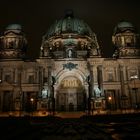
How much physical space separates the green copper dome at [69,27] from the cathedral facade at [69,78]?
8352 millimetres

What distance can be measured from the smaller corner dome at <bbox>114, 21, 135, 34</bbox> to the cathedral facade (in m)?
0.90

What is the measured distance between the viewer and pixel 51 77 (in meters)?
52.7

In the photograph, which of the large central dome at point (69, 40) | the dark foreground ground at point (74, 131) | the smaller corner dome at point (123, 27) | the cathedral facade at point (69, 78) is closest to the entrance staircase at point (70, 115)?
the cathedral facade at point (69, 78)

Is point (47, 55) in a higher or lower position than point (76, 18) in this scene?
lower

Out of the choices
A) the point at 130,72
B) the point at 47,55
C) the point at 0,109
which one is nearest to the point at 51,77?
the point at 47,55

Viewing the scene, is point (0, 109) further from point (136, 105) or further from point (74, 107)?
point (136, 105)

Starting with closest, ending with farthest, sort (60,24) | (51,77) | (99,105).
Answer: (99,105) → (51,77) → (60,24)

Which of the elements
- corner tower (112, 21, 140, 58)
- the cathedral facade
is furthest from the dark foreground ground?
corner tower (112, 21, 140, 58)

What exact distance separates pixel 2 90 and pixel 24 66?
22.5 feet

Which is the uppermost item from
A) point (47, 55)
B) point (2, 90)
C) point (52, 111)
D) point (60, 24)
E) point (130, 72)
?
point (60, 24)

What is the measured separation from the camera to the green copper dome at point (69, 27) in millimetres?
66375

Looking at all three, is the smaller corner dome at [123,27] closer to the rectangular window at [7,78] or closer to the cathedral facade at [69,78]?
the cathedral facade at [69,78]

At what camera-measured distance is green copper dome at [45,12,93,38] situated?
66375 mm

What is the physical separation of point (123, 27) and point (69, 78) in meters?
18.2
